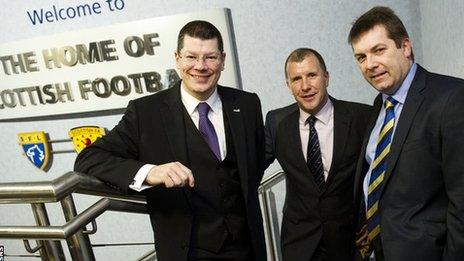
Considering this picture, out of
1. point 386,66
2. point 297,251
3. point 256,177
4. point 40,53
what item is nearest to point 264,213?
point 297,251

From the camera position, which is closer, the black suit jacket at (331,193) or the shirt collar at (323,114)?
the black suit jacket at (331,193)

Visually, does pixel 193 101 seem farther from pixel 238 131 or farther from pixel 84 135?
pixel 84 135

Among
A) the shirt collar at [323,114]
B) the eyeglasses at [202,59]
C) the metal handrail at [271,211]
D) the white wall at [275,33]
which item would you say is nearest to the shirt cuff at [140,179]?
the eyeglasses at [202,59]

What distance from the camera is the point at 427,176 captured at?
1.27m

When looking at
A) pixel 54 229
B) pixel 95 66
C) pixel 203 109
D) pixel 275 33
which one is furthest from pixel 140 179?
pixel 95 66

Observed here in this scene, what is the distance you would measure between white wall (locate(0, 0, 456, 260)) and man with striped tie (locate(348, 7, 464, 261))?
92 cm

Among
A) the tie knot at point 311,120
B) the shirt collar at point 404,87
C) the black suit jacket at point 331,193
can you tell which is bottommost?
the black suit jacket at point 331,193

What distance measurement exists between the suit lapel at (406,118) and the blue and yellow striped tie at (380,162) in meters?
0.06

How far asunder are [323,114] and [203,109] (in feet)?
2.02

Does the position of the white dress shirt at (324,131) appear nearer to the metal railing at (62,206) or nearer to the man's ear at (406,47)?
the man's ear at (406,47)

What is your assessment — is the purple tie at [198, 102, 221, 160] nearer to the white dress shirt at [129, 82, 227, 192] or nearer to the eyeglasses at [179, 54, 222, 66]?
the white dress shirt at [129, 82, 227, 192]

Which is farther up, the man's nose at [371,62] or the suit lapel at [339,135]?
the man's nose at [371,62]

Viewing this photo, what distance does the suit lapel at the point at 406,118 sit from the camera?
1295mm

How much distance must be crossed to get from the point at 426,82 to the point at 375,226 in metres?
0.58
